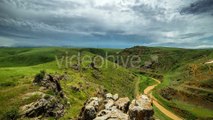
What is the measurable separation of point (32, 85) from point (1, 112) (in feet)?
52.7

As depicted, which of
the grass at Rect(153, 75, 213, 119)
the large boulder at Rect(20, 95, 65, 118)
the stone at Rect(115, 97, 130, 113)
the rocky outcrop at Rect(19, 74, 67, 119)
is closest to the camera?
the stone at Rect(115, 97, 130, 113)

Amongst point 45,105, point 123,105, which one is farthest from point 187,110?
point 45,105

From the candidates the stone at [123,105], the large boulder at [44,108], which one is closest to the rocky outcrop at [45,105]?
the large boulder at [44,108]

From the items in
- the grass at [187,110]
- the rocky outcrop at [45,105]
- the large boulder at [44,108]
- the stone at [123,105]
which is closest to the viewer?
the stone at [123,105]

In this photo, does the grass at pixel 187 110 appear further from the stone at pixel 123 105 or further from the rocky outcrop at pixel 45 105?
the rocky outcrop at pixel 45 105

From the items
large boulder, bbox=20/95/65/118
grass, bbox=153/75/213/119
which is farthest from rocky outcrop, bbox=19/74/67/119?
grass, bbox=153/75/213/119

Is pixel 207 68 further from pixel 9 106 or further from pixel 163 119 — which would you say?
pixel 9 106

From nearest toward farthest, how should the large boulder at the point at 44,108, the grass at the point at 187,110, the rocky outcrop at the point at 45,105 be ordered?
the large boulder at the point at 44,108 → the rocky outcrop at the point at 45,105 → the grass at the point at 187,110

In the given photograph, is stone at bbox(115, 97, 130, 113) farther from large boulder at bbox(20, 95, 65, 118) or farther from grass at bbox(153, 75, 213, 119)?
grass at bbox(153, 75, 213, 119)

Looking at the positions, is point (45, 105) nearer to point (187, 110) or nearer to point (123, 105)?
point (123, 105)

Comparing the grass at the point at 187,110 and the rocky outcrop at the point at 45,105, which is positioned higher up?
the rocky outcrop at the point at 45,105

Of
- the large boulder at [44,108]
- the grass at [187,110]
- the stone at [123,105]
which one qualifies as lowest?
the grass at [187,110]

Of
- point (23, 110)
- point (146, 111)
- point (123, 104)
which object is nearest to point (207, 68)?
point (123, 104)

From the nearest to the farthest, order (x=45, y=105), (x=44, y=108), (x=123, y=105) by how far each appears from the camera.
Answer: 1. (x=123, y=105)
2. (x=44, y=108)
3. (x=45, y=105)
